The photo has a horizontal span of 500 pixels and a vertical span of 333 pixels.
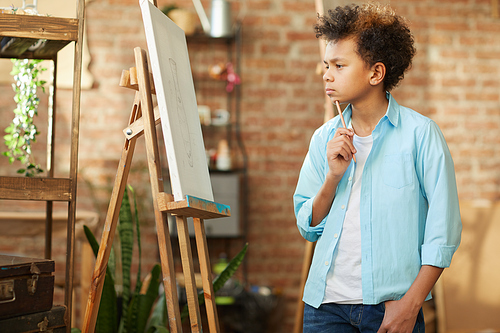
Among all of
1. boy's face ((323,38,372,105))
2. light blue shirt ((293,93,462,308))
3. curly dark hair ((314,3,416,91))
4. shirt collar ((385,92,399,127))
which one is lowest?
light blue shirt ((293,93,462,308))

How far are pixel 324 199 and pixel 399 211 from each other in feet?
0.68

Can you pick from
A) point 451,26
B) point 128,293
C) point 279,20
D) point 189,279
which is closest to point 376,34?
point 189,279

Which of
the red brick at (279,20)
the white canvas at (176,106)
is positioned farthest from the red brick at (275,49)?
the white canvas at (176,106)

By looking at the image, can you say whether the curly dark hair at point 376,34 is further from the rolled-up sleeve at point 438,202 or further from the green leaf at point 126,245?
the green leaf at point 126,245

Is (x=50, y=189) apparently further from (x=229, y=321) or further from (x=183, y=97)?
(x=229, y=321)

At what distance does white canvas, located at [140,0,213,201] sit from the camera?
4.62 ft

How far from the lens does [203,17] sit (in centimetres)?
334

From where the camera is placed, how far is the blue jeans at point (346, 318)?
124 centimetres

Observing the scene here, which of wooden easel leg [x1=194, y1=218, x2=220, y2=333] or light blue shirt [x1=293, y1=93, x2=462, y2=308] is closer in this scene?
light blue shirt [x1=293, y1=93, x2=462, y2=308]

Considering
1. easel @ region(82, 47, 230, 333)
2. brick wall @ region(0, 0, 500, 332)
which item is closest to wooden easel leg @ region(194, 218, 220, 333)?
easel @ region(82, 47, 230, 333)

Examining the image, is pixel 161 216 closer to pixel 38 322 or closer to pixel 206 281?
pixel 206 281

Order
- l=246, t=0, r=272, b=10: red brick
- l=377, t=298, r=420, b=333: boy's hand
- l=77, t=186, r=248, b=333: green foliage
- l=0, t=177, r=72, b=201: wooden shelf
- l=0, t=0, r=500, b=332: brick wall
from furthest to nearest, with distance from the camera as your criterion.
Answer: l=246, t=0, r=272, b=10: red brick < l=0, t=0, r=500, b=332: brick wall < l=77, t=186, r=248, b=333: green foliage < l=0, t=177, r=72, b=201: wooden shelf < l=377, t=298, r=420, b=333: boy's hand

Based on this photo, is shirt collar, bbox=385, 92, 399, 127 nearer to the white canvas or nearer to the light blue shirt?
the light blue shirt

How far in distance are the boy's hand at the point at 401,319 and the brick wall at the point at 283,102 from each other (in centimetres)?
219
